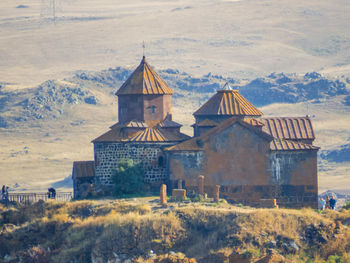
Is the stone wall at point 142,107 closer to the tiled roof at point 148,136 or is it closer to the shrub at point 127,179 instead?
the tiled roof at point 148,136

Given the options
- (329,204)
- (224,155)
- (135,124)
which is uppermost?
(135,124)

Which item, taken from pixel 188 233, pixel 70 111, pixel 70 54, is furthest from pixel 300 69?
pixel 188 233

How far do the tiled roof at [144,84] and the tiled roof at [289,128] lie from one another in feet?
21.3

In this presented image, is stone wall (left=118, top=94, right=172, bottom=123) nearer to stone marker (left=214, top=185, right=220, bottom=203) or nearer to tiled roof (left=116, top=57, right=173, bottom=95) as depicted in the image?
tiled roof (left=116, top=57, right=173, bottom=95)

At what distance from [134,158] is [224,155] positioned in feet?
17.4

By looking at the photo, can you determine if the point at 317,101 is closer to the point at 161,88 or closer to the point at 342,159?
the point at 342,159

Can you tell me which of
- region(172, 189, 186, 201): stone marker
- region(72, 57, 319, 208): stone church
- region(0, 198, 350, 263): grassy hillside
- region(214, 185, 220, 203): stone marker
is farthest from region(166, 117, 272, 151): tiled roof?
region(0, 198, 350, 263): grassy hillside

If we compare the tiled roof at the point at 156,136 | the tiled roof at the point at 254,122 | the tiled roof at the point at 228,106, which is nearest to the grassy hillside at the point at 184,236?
the tiled roof at the point at 156,136

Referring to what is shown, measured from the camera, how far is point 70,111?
12975 cm

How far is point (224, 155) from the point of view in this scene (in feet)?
164

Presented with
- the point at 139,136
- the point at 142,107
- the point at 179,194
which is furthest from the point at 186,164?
the point at 142,107

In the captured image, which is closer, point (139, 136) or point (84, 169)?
point (139, 136)

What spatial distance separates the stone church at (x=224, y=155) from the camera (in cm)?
5000

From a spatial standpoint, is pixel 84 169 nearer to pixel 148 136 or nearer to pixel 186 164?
pixel 148 136
